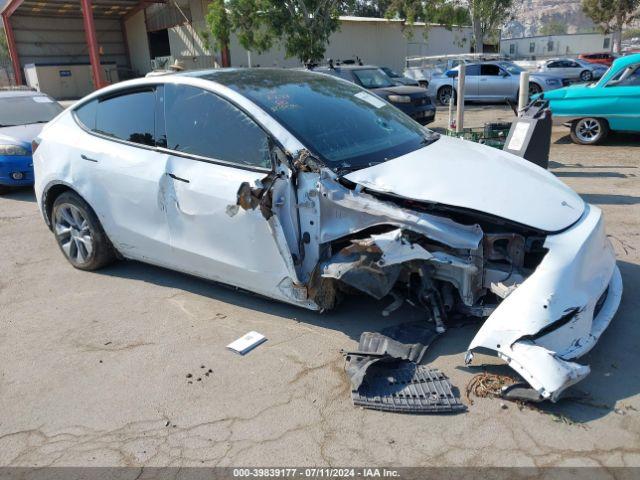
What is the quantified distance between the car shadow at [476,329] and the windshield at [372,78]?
9.84 meters

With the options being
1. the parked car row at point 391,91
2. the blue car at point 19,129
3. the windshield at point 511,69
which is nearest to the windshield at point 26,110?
the blue car at point 19,129

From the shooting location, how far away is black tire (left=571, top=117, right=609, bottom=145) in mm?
10138

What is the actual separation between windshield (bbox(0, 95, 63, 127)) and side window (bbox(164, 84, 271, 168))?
6.29 m

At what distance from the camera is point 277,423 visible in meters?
2.96

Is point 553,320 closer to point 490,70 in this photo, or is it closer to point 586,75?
point 490,70

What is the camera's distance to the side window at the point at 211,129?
3834mm

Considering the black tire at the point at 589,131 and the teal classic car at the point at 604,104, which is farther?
the black tire at the point at 589,131

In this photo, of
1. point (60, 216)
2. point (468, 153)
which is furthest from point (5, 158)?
point (468, 153)

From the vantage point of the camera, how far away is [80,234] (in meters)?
5.02

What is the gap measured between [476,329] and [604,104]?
313 inches

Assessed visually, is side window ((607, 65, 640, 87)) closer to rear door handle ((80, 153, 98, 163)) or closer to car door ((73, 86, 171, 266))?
car door ((73, 86, 171, 266))

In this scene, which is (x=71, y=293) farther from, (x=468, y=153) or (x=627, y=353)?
(x=627, y=353)

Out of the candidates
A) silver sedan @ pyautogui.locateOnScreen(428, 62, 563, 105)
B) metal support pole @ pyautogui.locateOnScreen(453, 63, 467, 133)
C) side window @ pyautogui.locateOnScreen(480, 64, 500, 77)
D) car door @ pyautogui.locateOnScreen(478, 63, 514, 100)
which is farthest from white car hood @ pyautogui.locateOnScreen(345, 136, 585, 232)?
side window @ pyautogui.locateOnScreen(480, 64, 500, 77)

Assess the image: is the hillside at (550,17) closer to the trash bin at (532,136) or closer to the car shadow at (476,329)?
the trash bin at (532,136)
